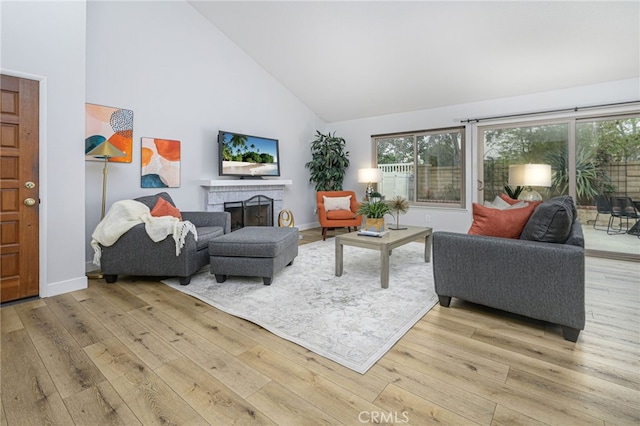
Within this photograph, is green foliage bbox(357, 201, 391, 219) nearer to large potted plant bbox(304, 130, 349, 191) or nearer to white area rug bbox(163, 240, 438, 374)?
white area rug bbox(163, 240, 438, 374)

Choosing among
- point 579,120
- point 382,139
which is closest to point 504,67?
point 579,120

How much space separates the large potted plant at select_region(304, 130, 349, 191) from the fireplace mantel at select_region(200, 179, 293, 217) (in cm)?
83

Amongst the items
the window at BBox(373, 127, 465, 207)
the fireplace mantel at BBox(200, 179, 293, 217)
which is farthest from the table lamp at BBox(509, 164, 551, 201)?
the fireplace mantel at BBox(200, 179, 293, 217)

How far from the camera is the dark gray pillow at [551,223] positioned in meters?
1.99

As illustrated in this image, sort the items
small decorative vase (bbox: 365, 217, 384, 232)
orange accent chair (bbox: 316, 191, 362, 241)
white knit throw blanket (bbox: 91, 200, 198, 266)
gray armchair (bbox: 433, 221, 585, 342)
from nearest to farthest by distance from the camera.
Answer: gray armchair (bbox: 433, 221, 585, 342) → white knit throw blanket (bbox: 91, 200, 198, 266) → small decorative vase (bbox: 365, 217, 384, 232) → orange accent chair (bbox: 316, 191, 362, 241)

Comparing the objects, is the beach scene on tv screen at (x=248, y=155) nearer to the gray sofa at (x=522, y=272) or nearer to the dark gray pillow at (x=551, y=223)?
the gray sofa at (x=522, y=272)

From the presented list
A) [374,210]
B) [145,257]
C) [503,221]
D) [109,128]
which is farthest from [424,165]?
[109,128]

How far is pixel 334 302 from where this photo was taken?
254 centimetres

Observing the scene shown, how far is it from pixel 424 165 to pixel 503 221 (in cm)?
377

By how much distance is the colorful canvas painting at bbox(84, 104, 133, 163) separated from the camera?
139 inches

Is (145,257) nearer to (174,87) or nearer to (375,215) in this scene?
(375,215)

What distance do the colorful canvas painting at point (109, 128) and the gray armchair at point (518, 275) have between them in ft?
11.9

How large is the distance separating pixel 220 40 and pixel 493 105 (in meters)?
4.37

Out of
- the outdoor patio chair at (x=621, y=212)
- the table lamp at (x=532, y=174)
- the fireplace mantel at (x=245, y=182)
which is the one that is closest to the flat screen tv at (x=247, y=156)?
the fireplace mantel at (x=245, y=182)
